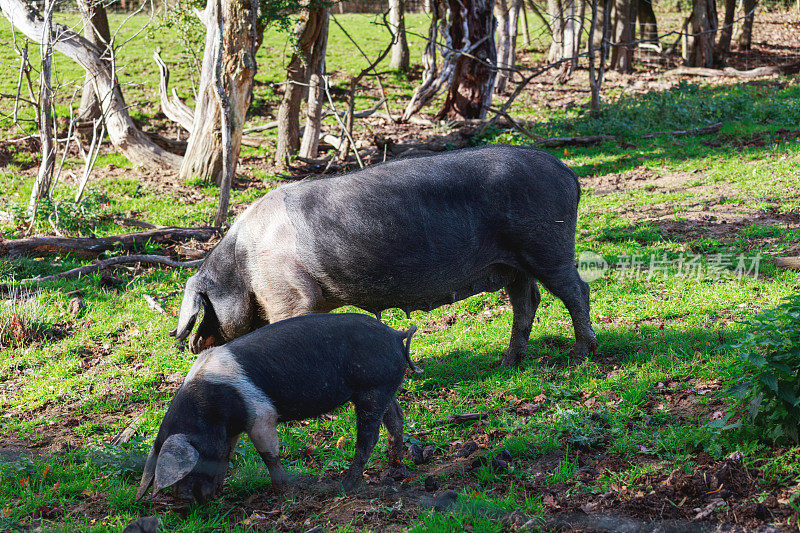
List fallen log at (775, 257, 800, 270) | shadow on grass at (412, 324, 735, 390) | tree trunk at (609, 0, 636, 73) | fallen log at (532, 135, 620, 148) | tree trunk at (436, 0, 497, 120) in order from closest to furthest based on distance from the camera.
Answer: shadow on grass at (412, 324, 735, 390), fallen log at (775, 257, 800, 270), fallen log at (532, 135, 620, 148), tree trunk at (436, 0, 497, 120), tree trunk at (609, 0, 636, 73)

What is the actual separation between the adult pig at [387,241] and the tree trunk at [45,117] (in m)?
5.23

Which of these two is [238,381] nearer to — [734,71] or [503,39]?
[503,39]

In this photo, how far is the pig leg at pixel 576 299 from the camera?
241 inches

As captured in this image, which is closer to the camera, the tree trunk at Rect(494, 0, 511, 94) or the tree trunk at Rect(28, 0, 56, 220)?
the tree trunk at Rect(28, 0, 56, 220)

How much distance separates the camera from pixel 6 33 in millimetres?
17562

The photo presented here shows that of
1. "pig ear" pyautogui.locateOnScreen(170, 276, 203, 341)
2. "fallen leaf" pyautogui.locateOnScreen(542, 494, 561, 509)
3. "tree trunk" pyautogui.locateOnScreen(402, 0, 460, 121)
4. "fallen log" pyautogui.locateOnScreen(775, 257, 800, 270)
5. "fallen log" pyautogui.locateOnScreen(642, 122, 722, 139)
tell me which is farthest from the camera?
"tree trunk" pyautogui.locateOnScreen(402, 0, 460, 121)

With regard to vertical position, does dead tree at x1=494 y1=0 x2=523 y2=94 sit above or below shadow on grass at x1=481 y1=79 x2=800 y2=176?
above

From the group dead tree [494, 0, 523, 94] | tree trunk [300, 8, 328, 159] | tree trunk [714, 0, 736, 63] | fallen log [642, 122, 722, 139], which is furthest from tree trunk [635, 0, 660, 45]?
tree trunk [300, 8, 328, 159]

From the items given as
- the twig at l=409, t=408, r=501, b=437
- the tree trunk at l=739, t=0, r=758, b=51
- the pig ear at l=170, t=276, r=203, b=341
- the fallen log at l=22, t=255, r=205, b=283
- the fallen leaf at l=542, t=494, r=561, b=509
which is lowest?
the twig at l=409, t=408, r=501, b=437

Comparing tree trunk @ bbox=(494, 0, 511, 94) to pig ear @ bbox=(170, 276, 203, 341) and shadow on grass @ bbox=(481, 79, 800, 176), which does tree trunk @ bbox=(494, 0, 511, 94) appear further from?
pig ear @ bbox=(170, 276, 203, 341)

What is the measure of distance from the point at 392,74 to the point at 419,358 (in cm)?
1653

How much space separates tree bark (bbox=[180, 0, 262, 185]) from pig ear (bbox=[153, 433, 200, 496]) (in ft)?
25.3

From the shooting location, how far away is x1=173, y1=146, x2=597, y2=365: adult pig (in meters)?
5.60

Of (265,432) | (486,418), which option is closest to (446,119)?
(486,418)
